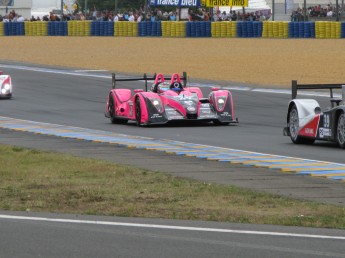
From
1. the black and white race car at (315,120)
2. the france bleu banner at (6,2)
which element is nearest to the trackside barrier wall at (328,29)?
the black and white race car at (315,120)

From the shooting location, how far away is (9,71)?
123ft

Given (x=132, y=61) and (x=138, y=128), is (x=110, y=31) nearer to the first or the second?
(x=132, y=61)

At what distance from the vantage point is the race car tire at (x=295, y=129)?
15914 millimetres

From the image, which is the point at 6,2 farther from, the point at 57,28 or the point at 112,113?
the point at 112,113

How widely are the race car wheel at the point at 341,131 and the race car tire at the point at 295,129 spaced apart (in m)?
0.96

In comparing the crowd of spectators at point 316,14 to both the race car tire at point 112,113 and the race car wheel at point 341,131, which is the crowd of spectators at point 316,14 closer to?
the race car tire at point 112,113

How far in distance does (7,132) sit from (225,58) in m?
24.7

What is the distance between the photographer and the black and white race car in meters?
14.7

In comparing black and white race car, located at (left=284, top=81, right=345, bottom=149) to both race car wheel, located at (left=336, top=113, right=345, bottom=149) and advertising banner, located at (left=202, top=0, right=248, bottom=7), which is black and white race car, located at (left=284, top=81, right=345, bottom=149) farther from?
advertising banner, located at (left=202, top=0, right=248, bottom=7)

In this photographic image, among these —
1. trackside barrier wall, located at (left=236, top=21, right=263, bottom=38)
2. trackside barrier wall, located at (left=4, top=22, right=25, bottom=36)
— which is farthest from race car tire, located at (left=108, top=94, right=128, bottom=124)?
trackside barrier wall, located at (left=4, top=22, right=25, bottom=36)

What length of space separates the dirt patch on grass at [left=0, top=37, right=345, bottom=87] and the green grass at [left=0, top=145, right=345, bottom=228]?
1933cm

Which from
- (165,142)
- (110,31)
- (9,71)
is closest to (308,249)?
(165,142)

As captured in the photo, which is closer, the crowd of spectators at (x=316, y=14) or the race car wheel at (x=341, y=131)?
the race car wheel at (x=341, y=131)

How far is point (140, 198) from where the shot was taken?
9984 mm
